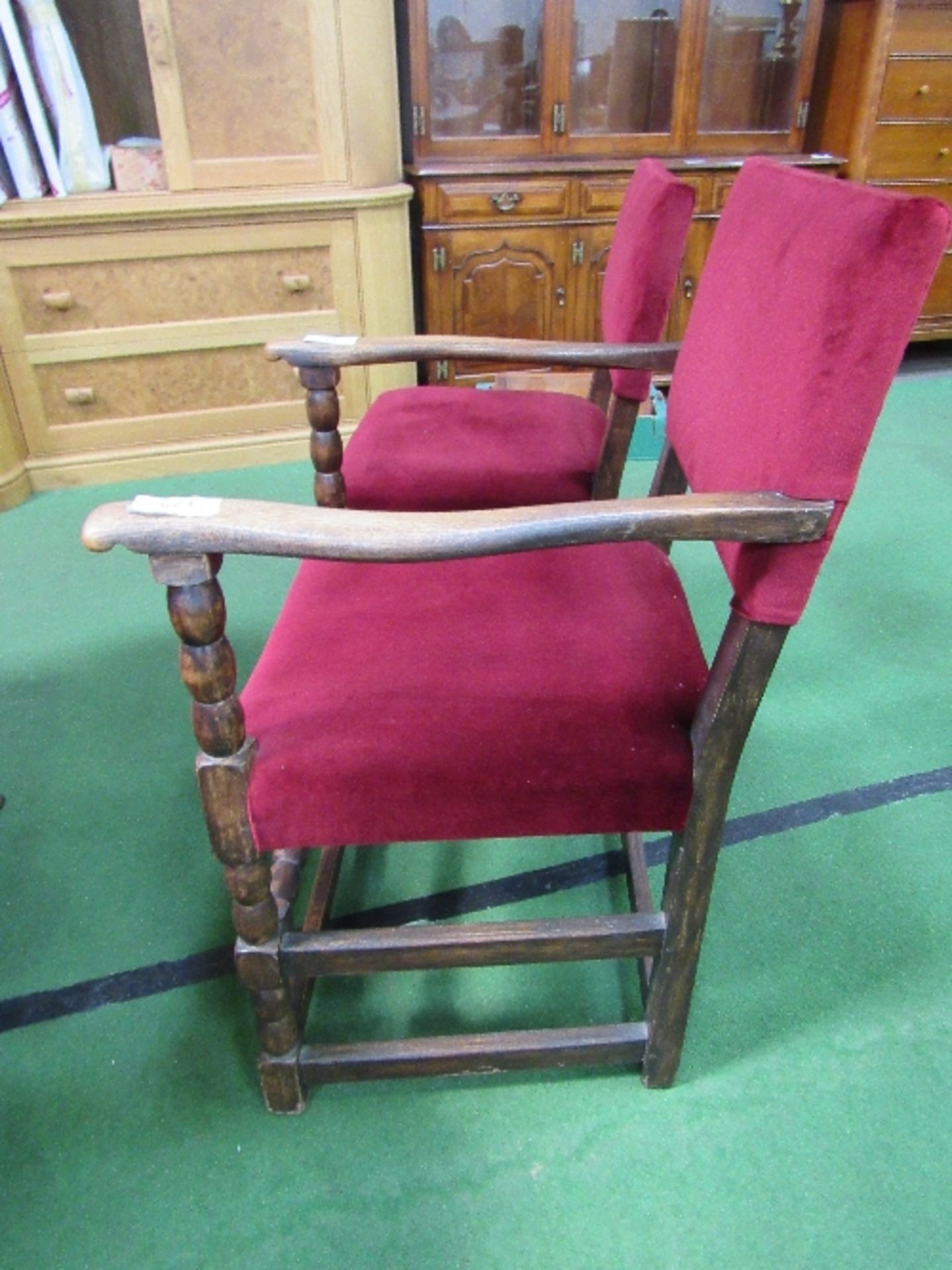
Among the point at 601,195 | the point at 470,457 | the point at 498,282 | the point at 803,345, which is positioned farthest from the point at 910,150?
the point at 803,345

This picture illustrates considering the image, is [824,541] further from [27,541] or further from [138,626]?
[27,541]

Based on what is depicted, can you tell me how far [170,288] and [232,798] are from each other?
79.6 inches

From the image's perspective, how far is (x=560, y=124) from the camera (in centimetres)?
268

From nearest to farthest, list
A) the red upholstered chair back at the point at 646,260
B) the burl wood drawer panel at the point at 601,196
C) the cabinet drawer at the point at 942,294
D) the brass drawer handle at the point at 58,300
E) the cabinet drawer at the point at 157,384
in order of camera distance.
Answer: the red upholstered chair back at the point at 646,260
the brass drawer handle at the point at 58,300
the cabinet drawer at the point at 157,384
the burl wood drawer panel at the point at 601,196
the cabinet drawer at the point at 942,294

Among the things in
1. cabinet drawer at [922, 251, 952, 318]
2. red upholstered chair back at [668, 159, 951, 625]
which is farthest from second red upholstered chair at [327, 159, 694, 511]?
cabinet drawer at [922, 251, 952, 318]

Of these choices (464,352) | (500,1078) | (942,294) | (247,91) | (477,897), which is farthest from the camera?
(942,294)

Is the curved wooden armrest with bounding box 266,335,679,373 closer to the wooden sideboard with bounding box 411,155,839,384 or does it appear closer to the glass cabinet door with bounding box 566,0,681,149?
the wooden sideboard with bounding box 411,155,839,384

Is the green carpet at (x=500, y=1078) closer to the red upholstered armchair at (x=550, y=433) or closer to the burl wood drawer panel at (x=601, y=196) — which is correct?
the red upholstered armchair at (x=550, y=433)

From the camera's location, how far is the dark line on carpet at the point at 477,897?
1.12m

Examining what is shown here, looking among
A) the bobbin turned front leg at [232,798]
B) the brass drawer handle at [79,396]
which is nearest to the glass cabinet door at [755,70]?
the brass drawer handle at [79,396]

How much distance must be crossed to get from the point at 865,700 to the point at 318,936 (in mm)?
1138

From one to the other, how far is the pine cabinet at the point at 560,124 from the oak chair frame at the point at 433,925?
1785mm

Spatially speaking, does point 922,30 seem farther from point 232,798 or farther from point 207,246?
point 232,798

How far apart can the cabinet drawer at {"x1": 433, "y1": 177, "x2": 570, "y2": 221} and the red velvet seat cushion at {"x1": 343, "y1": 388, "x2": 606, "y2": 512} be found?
4.31ft
